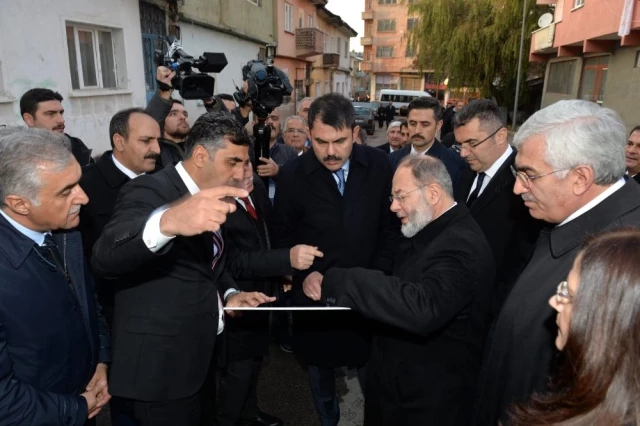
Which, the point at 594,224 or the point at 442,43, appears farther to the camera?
the point at 442,43

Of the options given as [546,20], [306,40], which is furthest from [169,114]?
[306,40]

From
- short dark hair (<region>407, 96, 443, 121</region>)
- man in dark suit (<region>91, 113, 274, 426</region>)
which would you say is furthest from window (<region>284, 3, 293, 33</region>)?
man in dark suit (<region>91, 113, 274, 426</region>)

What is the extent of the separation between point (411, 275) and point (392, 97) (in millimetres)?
31671

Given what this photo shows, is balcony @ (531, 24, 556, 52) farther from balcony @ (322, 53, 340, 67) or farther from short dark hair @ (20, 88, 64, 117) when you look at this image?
short dark hair @ (20, 88, 64, 117)

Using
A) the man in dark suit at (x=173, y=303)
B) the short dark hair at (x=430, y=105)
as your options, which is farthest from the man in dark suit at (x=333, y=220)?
the short dark hair at (x=430, y=105)

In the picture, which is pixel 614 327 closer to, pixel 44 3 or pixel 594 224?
pixel 594 224

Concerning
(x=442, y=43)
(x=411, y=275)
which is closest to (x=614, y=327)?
(x=411, y=275)

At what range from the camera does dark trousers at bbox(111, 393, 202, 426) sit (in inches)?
80.4

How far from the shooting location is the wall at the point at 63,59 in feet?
20.7

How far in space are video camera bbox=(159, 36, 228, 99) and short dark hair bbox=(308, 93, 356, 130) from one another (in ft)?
4.38

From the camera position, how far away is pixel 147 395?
78.0 inches

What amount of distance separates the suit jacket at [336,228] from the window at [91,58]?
676 centimetres

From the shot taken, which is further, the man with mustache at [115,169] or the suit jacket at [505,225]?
the man with mustache at [115,169]

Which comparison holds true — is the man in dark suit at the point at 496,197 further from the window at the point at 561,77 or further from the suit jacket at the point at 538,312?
the window at the point at 561,77
